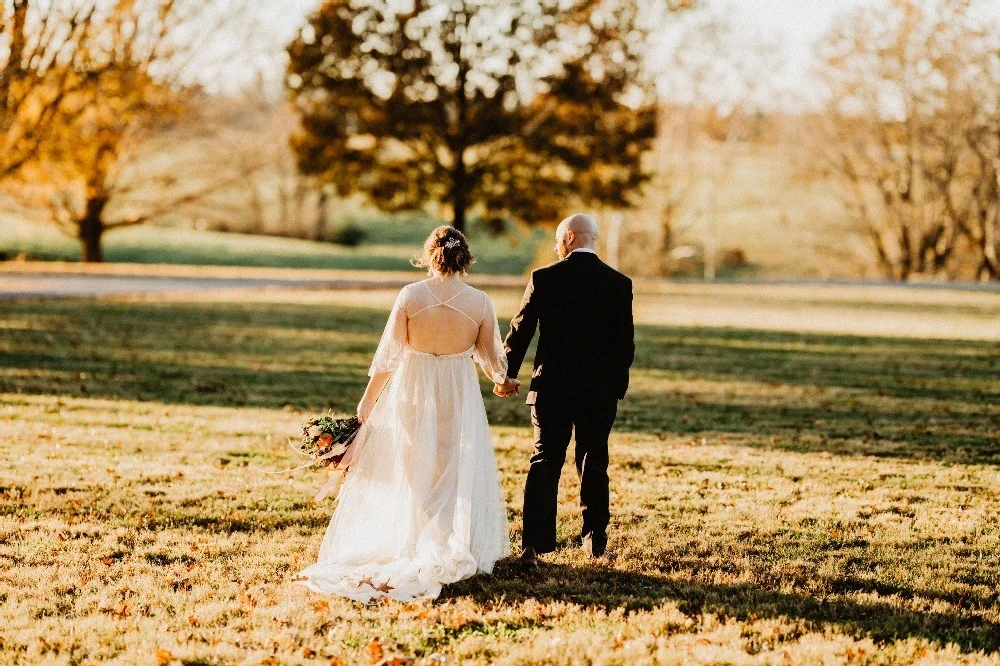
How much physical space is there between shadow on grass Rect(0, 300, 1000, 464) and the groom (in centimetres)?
458

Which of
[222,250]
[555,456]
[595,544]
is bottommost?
[595,544]

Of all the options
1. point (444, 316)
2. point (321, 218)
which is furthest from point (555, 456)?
point (321, 218)

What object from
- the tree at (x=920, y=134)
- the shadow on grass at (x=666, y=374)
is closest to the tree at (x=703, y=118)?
the tree at (x=920, y=134)

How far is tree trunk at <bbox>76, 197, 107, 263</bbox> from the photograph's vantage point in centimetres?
3497

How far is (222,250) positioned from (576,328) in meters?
43.6

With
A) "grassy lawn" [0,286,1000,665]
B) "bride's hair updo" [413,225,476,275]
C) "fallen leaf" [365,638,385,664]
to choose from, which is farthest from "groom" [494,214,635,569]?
"fallen leaf" [365,638,385,664]

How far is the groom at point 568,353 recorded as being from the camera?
586cm

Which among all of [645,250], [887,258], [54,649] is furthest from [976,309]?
[54,649]

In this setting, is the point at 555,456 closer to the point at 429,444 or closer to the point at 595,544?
the point at 595,544

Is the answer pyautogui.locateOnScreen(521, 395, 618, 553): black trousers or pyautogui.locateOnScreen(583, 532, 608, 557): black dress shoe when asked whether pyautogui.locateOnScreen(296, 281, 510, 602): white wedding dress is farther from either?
pyautogui.locateOnScreen(583, 532, 608, 557): black dress shoe

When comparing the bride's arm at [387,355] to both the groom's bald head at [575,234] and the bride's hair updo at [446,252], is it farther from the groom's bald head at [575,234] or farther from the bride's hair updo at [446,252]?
the groom's bald head at [575,234]

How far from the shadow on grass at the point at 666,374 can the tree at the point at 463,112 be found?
49.2 ft

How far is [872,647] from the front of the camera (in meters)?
4.75

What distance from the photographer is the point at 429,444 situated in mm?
5828
